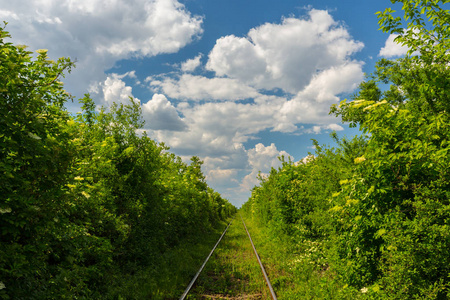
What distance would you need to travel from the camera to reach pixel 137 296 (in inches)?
273

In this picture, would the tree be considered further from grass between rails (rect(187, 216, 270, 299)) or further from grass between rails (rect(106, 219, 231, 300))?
grass between rails (rect(106, 219, 231, 300))

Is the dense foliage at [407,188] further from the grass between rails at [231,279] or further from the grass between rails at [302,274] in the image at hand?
the grass between rails at [231,279]

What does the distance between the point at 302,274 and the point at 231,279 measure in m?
2.40

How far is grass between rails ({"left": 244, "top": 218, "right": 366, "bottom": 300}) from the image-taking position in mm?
6570

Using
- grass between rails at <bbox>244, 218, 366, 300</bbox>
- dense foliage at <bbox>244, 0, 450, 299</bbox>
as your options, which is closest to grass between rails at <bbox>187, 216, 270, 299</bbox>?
grass between rails at <bbox>244, 218, 366, 300</bbox>

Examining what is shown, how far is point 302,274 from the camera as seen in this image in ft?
28.1

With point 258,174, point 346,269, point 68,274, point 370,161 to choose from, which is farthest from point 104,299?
point 258,174

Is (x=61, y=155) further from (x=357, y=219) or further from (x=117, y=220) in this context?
(x=357, y=219)

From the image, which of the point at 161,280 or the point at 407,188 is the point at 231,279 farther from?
the point at 407,188

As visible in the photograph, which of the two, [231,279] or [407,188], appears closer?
[407,188]

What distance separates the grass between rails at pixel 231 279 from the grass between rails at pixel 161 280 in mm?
463

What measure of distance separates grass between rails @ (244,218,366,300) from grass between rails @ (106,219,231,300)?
282 centimetres

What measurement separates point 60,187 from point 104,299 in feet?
12.0

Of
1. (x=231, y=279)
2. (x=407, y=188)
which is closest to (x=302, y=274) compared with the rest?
(x=231, y=279)
